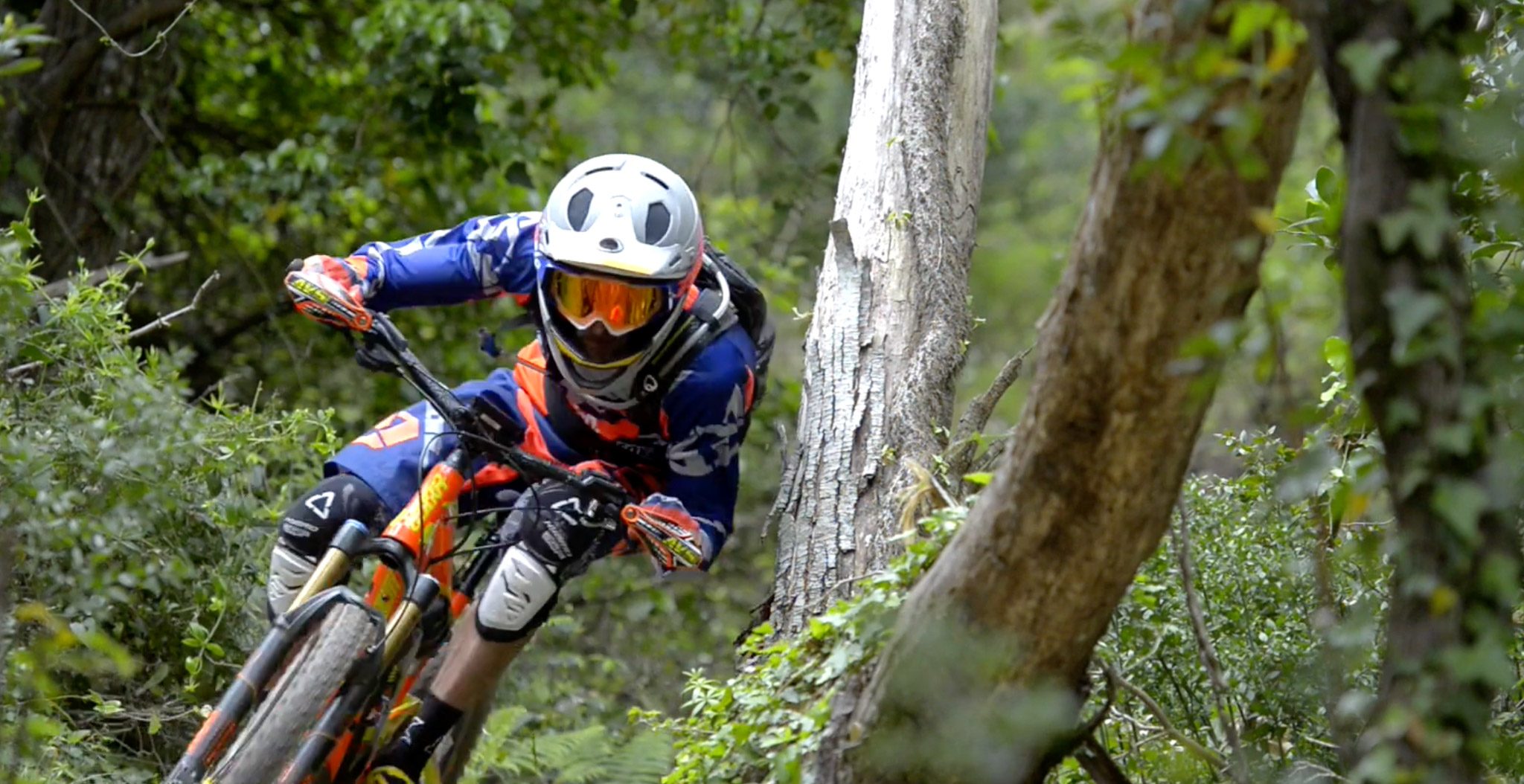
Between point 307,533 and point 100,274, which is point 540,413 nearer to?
point 307,533

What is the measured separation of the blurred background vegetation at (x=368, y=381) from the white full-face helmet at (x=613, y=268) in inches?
32.3

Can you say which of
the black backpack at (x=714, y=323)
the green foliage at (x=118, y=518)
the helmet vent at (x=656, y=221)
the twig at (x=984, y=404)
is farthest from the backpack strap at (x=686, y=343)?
the green foliage at (x=118, y=518)

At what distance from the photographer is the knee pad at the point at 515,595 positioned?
13.8ft

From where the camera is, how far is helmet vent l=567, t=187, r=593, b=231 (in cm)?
424

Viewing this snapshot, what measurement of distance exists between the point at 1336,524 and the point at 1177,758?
0.97m

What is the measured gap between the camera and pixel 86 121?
266 inches

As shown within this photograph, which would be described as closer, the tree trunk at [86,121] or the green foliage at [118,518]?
the green foliage at [118,518]

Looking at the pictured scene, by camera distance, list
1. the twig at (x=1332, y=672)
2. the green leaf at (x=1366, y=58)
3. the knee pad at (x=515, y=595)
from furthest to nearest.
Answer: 1. the knee pad at (x=515, y=595)
2. the twig at (x=1332, y=672)
3. the green leaf at (x=1366, y=58)

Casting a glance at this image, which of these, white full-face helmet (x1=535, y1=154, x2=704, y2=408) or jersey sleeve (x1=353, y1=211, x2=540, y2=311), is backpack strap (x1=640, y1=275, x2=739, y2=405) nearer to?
white full-face helmet (x1=535, y1=154, x2=704, y2=408)

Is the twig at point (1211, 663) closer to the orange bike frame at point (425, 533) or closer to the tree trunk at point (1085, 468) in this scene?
the tree trunk at point (1085, 468)

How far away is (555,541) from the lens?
166 inches

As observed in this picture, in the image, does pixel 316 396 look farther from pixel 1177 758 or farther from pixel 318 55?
pixel 1177 758

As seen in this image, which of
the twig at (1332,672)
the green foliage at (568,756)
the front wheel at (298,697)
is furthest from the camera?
the green foliage at (568,756)

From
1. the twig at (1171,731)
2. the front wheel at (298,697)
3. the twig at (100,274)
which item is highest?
the twig at (100,274)
